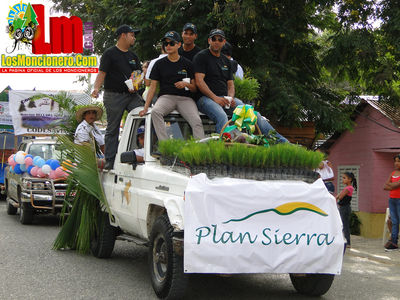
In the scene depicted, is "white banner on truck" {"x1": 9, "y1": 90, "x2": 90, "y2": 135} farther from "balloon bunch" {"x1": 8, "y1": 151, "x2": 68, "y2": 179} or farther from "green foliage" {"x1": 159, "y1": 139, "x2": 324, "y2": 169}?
"green foliage" {"x1": 159, "y1": 139, "x2": 324, "y2": 169}

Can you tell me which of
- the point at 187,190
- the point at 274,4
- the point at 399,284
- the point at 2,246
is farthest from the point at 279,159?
the point at 274,4

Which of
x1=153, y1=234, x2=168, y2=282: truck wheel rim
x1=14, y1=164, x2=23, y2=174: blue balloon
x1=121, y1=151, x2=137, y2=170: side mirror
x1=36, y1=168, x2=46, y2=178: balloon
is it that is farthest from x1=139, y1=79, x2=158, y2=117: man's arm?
x1=14, y1=164, x2=23, y2=174: blue balloon

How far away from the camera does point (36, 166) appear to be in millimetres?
13570

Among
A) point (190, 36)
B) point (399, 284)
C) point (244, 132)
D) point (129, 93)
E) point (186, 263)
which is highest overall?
point (190, 36)

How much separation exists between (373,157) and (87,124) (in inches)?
366

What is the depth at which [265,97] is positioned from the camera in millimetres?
14602

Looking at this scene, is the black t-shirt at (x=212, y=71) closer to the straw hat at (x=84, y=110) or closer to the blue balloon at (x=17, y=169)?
Answer: the straw hat at (x=84, y=110)

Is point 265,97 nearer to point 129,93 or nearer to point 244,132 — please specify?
point 129,93

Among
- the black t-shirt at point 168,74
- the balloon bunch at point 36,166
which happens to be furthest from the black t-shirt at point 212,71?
the balloon bunch at point 36,166

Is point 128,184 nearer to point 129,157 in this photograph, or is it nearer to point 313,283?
point 129,157

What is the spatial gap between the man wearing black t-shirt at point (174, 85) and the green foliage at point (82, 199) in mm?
1616

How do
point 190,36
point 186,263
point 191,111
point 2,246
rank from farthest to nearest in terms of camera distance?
point 2,246
point 190,36
point 191,111
point 186,263

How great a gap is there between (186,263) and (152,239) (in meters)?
0.93

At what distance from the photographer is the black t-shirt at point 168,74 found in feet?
25.9
